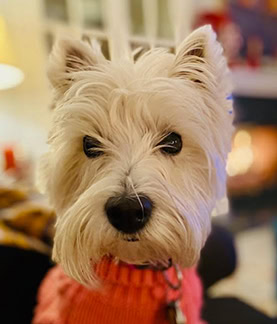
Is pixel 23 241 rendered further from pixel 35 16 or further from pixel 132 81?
pixel 35 16

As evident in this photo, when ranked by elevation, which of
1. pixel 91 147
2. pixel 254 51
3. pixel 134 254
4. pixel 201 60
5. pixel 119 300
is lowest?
pixel 119 300

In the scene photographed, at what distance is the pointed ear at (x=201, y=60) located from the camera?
2.14 feet

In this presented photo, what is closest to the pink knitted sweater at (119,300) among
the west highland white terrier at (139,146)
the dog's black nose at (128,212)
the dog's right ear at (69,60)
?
the west highland white terrier at (139,146)

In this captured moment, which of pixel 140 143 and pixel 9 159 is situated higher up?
pixel 140 143

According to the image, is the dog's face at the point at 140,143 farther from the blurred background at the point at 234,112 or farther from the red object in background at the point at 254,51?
the red object in background at the point at 254,51

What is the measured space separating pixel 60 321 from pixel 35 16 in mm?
2147

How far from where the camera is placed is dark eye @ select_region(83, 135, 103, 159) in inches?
26.9

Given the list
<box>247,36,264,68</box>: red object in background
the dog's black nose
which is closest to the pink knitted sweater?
the dog's black nose

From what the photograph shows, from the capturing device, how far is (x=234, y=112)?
820mm

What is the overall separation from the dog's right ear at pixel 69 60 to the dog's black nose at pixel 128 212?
0.23 m

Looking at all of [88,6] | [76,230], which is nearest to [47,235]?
[76,230]

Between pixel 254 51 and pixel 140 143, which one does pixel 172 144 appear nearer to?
pixel 140 143

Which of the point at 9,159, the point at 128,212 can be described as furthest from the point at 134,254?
the point at 9,159

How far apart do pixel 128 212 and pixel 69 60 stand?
285mm
